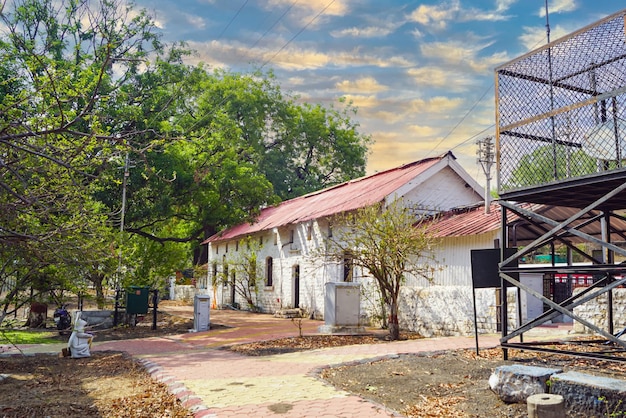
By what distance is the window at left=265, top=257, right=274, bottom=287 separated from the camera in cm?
2764

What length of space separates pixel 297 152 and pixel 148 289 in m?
26.8

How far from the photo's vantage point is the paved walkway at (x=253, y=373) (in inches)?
242

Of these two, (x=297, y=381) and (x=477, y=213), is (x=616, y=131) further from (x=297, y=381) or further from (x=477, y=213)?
(x=477, y=213)

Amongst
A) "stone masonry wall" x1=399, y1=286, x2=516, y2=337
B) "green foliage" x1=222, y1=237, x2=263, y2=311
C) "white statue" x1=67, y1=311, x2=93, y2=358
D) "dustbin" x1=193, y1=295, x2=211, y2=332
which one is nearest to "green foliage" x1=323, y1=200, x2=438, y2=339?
"stone masonry wall" x1=399, y1=286, x2=516, y2=337

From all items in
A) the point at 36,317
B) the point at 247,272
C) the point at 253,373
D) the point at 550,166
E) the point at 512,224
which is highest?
the point at 550,166

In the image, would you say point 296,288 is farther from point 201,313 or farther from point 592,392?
point 592,392

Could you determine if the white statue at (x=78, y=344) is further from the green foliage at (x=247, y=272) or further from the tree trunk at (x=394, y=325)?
the green foliage at (x=247, y=272)

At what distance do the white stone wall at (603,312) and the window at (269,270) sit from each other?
57.7ft

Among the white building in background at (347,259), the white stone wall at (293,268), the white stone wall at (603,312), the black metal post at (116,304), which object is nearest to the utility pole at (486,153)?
the white building in background at (347,259)

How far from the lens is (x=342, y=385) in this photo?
7430 mm

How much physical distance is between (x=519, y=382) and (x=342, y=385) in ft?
8.21

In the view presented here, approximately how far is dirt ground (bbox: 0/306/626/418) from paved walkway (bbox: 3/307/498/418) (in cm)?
29

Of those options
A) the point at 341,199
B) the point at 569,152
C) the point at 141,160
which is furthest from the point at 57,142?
the point at 341,199

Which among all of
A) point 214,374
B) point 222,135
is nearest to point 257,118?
point 222,135
